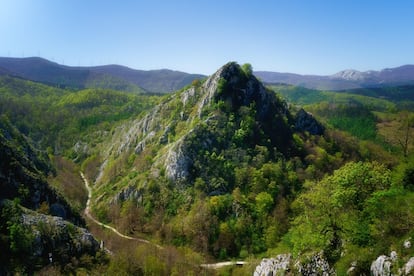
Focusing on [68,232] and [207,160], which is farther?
[207,160]

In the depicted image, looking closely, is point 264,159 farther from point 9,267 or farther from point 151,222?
point 9,267

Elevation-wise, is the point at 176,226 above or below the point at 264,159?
below

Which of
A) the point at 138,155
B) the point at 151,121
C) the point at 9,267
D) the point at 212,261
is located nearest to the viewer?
the point at 9,267

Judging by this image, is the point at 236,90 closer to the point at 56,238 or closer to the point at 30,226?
the point at 56,238

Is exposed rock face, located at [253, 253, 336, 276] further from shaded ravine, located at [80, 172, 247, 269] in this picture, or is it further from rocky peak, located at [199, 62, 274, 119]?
rocky peak, located at [199, 62, 274, 119]

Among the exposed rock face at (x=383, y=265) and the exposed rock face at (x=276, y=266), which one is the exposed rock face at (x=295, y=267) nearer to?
the exposed rock face at (x=276, y=266)

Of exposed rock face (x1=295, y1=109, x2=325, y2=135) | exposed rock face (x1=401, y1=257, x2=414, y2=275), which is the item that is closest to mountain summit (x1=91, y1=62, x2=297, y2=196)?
exposed rock face (x1=295, y1=109, x2=325, y2=135)

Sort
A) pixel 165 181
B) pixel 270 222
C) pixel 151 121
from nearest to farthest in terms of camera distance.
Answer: pixel 270 222
pixel 165 181
pixel 151 121

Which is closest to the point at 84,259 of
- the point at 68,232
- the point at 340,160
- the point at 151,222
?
the point at 68,232
